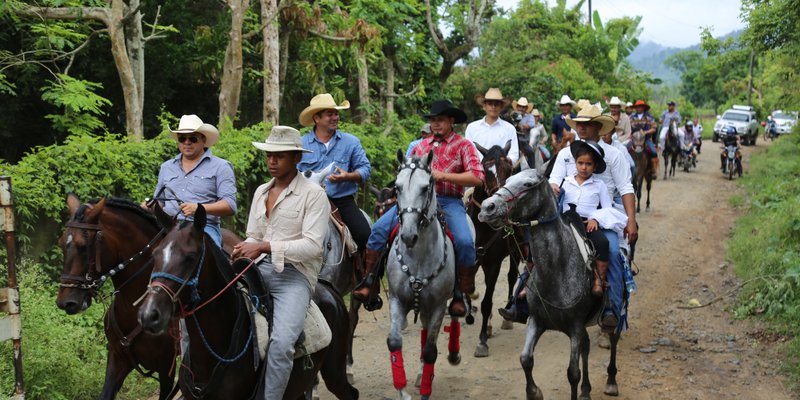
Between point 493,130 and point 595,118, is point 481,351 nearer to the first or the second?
point 595,118

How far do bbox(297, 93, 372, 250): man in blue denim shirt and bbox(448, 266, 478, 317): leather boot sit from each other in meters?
1.19

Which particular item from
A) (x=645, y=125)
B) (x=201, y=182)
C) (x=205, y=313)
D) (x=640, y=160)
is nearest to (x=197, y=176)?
(x=201, y=182)

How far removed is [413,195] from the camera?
6.91 meters

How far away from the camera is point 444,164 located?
8070 mm

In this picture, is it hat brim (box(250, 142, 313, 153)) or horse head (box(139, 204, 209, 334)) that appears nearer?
horse head (box(139, 204, 209, 334))

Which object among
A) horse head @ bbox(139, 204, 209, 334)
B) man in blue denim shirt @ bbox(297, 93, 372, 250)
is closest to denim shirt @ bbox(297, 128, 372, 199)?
man in blue denim shirt @ bbox(297, 93, 372, 250)

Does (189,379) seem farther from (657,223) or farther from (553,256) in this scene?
(657,223)

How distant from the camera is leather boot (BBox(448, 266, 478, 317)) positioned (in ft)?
26.2

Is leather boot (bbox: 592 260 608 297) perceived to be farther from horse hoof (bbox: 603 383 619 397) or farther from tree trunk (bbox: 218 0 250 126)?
tree trunk (bbox: 218 0 250 126)

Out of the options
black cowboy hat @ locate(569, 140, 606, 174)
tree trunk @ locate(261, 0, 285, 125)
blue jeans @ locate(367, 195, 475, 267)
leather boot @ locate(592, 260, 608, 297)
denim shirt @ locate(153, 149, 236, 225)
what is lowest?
leather boot @ locate(592, 260, 608, 297)

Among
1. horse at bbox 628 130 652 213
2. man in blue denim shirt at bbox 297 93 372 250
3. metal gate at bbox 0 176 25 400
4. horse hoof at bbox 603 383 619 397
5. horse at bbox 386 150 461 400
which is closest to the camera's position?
metal gate at bbox 0 176 25 400

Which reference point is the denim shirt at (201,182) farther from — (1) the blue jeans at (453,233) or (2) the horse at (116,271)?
(1) the blue jeans at (453,233)

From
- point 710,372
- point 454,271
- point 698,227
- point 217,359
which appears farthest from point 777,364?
point 698,227

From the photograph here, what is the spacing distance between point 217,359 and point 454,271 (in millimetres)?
3499
